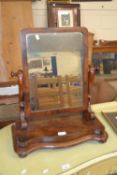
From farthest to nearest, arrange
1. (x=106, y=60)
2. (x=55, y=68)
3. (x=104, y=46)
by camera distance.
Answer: (x=106, y=60) → (x=104, y=46) → (x=55, y=68)

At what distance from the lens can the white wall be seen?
298 centimetres

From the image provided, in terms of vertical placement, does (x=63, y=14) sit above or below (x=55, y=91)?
above

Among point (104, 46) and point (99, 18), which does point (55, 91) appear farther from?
point (99, 18)

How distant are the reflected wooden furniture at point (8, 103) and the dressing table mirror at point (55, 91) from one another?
2.35 feet

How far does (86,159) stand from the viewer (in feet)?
2.80

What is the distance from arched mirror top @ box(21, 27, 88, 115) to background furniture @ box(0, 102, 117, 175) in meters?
0.20

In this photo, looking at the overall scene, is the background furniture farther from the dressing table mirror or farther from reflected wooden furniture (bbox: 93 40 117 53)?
reflected wooden furniture (bbox: 93 40 117 53)

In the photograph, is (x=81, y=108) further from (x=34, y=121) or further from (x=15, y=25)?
(x=15, y=25)

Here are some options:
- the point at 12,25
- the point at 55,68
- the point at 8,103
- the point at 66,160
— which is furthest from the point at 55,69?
the point at 12,25

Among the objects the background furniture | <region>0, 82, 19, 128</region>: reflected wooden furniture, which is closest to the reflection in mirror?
the background furniture

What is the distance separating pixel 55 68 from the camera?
3.32ft

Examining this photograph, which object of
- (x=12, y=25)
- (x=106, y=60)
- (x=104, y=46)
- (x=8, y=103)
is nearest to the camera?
(x=8, y=103)

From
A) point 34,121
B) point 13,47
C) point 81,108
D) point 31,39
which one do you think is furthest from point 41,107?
point 13,47

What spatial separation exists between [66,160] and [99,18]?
263cm
